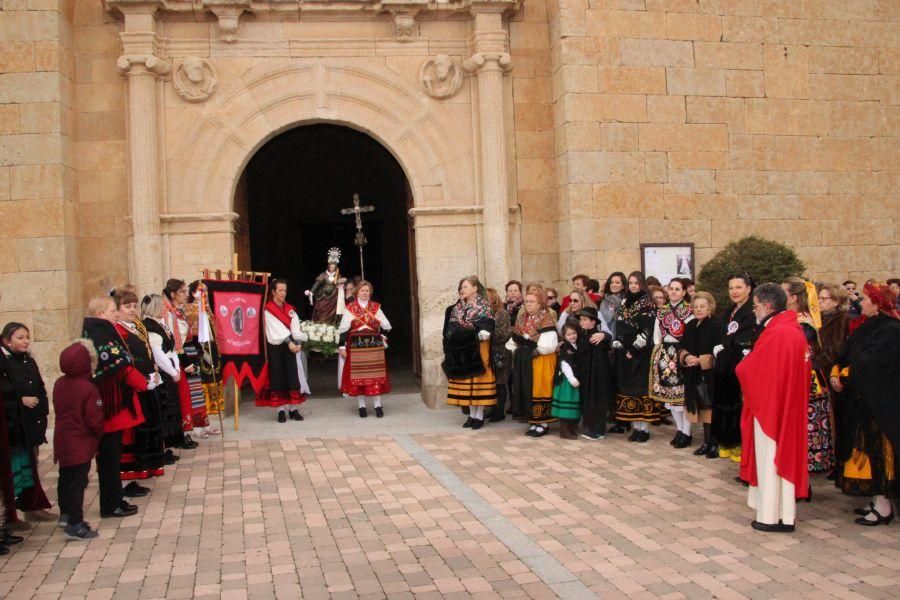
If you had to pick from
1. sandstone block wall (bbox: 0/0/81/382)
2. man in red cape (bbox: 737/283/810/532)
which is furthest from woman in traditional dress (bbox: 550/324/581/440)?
sandstone block wall (bbox: 0/0/81/382)

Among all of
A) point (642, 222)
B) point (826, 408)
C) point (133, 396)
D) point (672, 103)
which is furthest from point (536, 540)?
point (672, 103)

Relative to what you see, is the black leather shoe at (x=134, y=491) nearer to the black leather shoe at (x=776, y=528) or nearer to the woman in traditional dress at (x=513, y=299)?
the woman in traditional dress at (x=513, y=299)

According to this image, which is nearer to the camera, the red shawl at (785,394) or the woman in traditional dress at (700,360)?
the red shawl at (785,394)

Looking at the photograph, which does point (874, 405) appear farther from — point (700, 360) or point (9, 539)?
point (9, 539)

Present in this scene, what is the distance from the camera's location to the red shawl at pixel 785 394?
562 cm

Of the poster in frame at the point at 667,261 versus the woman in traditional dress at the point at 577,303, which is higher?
the poster in frame at the point at 667,261

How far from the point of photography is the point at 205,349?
9.43 m

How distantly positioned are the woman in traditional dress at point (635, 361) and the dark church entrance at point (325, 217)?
329 inches

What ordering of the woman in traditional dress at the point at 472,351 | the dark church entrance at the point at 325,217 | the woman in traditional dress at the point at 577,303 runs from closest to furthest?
the woman in traditional dress at the point at 577,303 < the woman in traditional dress at the point at 472,351 < the dark church entrance at the point at 325,217

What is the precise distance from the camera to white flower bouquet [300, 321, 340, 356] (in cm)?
1051

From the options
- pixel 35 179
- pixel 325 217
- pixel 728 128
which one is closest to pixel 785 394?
pixel 728 128

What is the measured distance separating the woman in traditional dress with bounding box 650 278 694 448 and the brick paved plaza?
31cm

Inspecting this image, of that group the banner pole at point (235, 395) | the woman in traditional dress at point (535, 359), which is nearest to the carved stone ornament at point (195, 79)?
the banner pole at point (235, 395)

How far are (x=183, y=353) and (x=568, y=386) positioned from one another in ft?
12.9
